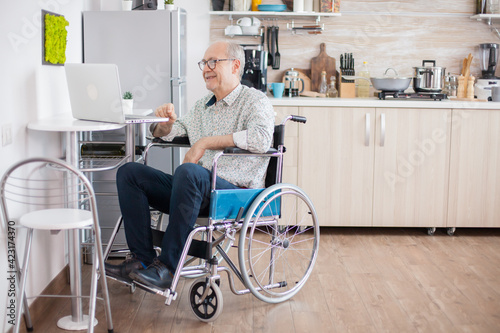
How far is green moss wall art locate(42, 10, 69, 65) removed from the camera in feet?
9.25

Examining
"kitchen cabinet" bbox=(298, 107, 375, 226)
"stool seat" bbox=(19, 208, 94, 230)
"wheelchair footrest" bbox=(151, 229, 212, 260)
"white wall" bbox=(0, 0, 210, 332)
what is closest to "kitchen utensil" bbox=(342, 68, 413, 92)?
"kitchen cabinet" bbox=(298, 107, 375, 226)

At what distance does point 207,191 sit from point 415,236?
198 centimetres

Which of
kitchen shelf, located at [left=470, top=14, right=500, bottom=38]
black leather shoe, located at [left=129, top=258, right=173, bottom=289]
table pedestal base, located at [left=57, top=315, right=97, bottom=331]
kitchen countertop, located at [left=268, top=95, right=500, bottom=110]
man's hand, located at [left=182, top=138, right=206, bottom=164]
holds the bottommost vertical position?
table pedestal base, located at [left=57, top=315, right=97, bottom=331]

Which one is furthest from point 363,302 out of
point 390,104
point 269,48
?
point 269,48

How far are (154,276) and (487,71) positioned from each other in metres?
2.99

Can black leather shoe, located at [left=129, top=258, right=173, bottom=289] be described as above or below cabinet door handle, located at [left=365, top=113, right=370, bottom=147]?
below

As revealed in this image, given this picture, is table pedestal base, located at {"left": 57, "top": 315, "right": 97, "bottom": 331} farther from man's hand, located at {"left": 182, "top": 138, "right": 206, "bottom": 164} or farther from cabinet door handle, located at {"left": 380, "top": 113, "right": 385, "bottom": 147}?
cabinet door handle, located at {"left": 380, "top": 113, "right": 385, "bottom": 147}

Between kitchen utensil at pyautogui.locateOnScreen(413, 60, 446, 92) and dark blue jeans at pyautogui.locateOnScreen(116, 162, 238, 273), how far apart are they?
195cm

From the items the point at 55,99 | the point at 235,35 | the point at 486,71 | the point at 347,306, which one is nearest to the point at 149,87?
the point at 55,99

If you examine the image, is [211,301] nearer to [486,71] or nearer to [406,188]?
[406,188]

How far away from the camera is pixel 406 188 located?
4004 mm

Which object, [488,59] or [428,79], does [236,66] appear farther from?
[488,59]

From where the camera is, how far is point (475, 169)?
4.00 meters

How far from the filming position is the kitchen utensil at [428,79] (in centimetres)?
406
